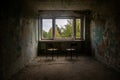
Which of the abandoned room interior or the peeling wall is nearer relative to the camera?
the peeling wall

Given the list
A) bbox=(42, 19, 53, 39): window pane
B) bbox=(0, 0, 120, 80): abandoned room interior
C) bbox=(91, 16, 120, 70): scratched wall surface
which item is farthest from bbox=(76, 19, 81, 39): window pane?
bbox=(91, 16, 120, 70): scratched wall surface

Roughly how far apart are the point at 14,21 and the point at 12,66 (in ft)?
4.16

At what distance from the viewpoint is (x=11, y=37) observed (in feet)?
12.8

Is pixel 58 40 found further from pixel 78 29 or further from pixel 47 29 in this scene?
pixel 78 29

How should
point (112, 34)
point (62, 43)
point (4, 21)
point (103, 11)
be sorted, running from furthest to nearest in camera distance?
point (62, 43) → point (103, 11) → point (112, 34) → point (4, 21)

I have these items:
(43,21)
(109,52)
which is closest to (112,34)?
(109,52)

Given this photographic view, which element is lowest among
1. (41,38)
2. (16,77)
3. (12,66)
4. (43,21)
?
(16,77)

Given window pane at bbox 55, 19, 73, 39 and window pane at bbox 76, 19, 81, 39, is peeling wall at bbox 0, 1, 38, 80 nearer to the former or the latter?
window pane at bbox 55, 19, 73, 39

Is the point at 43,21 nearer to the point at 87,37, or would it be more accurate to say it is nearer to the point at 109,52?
the point at 87,37

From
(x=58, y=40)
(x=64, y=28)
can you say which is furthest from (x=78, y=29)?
(x=58, y=40)

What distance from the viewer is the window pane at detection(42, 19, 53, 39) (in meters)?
8.59

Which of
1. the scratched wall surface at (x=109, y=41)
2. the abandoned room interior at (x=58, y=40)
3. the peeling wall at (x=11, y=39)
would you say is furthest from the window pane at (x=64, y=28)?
the peeling wall at (x=11, y=39)

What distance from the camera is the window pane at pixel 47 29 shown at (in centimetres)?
859

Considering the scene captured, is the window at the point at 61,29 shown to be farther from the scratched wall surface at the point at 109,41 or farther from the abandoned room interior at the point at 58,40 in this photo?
the scratched wall surface at the point at 109,41
